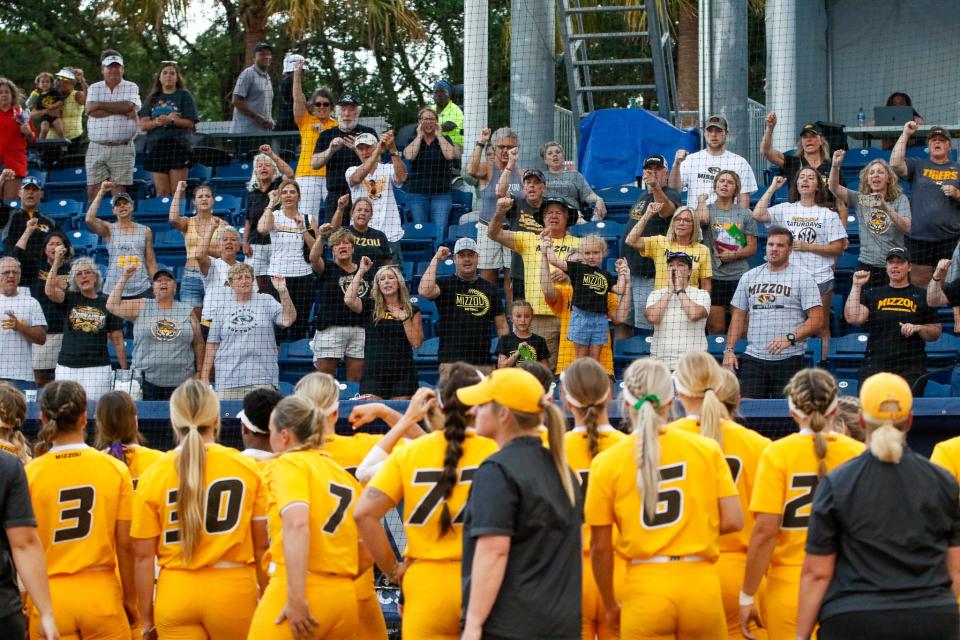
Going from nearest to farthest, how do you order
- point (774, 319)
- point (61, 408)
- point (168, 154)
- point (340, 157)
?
point (61, 408)
point (774, 319)
point (340, 157)
point (168, 154)

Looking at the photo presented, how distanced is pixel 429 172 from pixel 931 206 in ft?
14.5

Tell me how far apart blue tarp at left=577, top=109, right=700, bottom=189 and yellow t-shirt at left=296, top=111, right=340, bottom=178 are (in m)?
2.73

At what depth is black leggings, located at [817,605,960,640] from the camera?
4.47m

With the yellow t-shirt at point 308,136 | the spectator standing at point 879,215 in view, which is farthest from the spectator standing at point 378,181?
the spectator standing at point 879,215

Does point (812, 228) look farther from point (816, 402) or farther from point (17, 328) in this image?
point (17, 328)

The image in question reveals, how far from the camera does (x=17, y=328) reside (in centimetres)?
1063

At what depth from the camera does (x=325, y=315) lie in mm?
10195

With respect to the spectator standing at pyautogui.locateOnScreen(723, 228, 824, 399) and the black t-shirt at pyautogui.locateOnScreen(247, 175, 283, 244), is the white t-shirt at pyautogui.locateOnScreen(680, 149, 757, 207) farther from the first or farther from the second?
the black t-shirt at pyautogui.locateOnScreen(247, 175, 283, 244)

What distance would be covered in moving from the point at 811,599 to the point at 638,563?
2.38 feet

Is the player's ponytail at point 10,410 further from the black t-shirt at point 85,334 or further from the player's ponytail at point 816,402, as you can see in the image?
the black t-shirt at point 85,334

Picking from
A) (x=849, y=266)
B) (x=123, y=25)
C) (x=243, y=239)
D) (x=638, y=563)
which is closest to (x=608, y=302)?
(x=849, y=266)

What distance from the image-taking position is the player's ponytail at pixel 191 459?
17.8 feet

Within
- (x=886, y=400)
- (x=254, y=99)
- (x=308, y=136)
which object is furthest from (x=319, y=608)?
(x=254, y=99)

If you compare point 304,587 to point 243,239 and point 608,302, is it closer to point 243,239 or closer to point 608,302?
point 608,302
